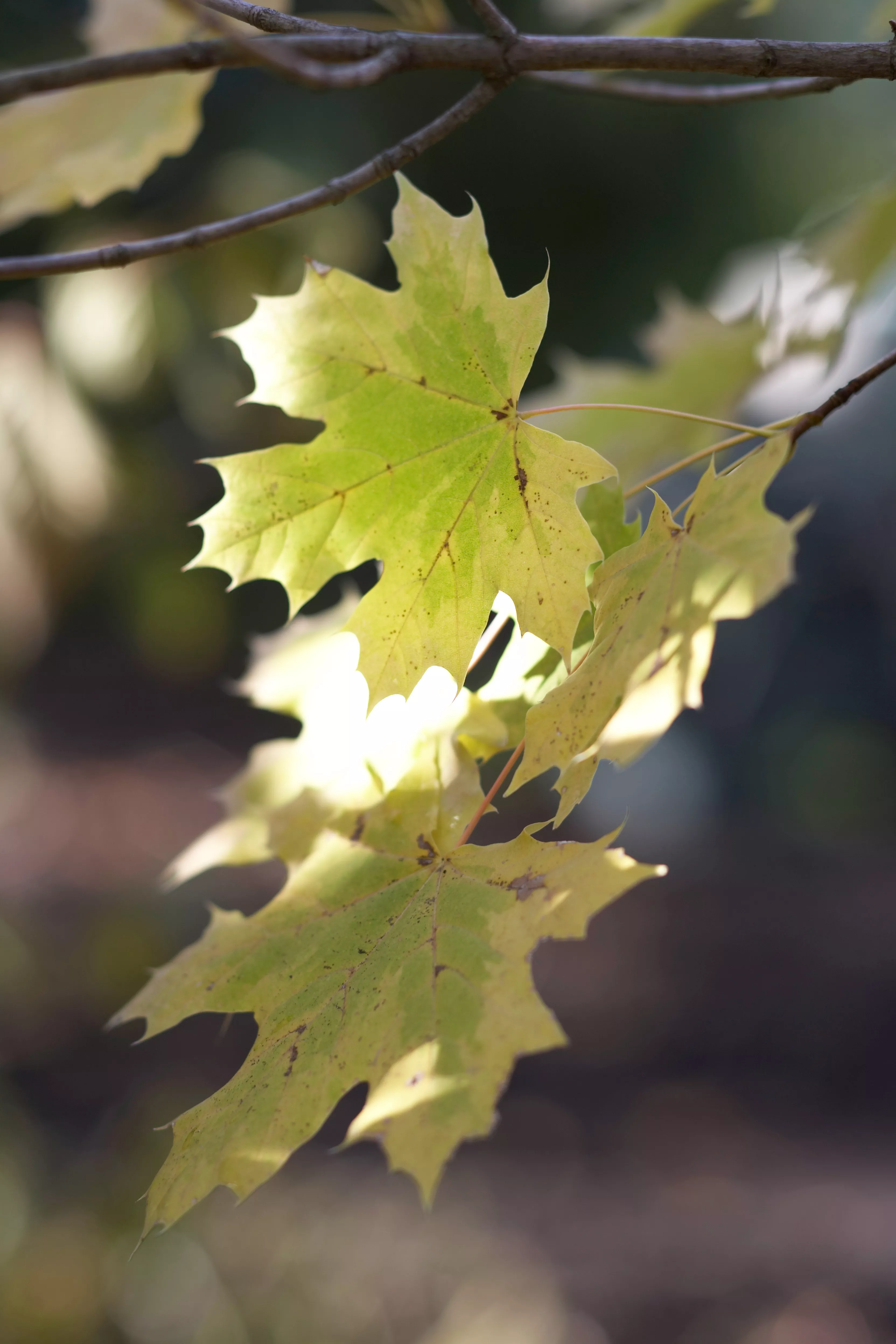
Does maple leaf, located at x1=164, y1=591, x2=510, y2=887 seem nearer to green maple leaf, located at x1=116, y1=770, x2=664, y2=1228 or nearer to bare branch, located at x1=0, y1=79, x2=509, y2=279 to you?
green maple leaf, located at x1=116, y1=770, x2=664, y2=1228

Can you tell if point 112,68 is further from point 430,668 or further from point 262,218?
point 430,668

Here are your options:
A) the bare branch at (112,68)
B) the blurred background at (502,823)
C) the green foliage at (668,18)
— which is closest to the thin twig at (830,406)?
the bare branch at (112,68)

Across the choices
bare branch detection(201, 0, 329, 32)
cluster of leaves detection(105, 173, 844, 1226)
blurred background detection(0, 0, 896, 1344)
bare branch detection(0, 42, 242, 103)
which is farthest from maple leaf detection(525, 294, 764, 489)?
bare branch detection(0, 42, 242, 103)

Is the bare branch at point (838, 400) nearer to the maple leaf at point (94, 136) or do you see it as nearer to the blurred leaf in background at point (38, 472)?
the maple leaf at point (94, 136)

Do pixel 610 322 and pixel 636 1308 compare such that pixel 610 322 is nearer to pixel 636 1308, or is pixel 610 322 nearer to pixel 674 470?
pixel 636 1308

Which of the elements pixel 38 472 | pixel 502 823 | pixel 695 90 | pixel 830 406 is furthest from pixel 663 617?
pixel 502 823
